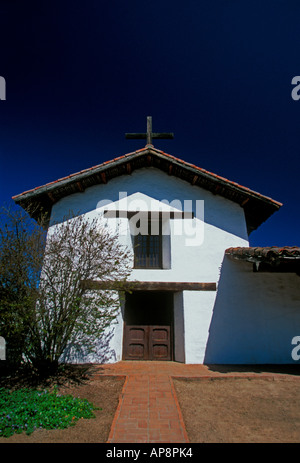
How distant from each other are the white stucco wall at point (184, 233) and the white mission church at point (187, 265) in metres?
0.03

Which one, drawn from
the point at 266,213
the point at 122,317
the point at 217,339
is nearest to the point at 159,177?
the point at 266,213

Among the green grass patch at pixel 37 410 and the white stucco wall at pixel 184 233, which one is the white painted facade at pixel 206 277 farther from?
the green grass patch at pixel 37 410

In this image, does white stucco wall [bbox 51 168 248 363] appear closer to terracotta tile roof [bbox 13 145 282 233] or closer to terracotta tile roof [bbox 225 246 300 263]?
terracotta tile roof [bbox 13 145 282 233]

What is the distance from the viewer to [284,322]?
698cm

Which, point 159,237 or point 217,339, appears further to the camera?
point 159,237

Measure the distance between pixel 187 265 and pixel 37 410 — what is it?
16.9ft

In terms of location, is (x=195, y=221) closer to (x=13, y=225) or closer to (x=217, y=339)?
(x=217, y=339)

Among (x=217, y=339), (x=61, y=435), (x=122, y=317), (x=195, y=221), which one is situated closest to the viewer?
(x=61, y=435)

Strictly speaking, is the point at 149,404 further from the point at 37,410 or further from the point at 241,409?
the point at 37,410

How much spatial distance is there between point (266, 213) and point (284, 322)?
3.79 m

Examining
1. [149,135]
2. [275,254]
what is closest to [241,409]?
[275,254]

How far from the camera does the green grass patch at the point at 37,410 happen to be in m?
3.42

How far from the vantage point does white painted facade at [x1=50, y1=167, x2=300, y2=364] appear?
22.1 feet
